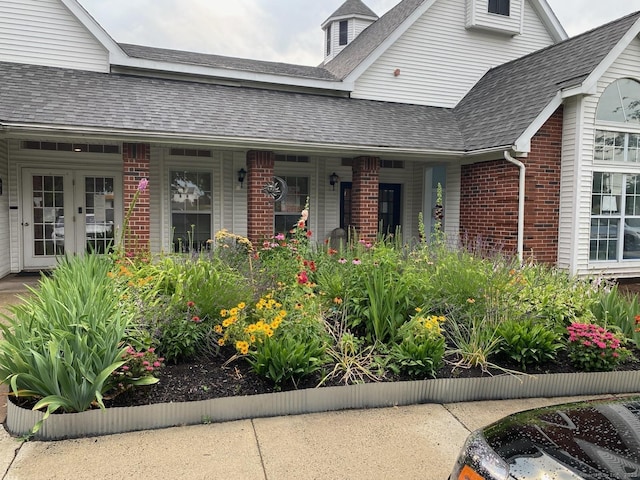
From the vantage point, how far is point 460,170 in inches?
423

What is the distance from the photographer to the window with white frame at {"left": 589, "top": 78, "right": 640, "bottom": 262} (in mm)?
8977

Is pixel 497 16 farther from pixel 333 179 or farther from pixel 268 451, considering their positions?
pixel 268 451

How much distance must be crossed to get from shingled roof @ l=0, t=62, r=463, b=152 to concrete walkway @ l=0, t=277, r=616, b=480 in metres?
6.09

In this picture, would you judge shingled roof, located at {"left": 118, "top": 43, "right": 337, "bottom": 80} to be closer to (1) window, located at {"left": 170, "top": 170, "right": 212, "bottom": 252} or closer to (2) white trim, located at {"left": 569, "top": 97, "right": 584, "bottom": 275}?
(1) window, located at {"left": 170, "top": 170, "right": 212, "bottom": 252}

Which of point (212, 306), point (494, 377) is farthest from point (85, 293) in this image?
point (494, 377)

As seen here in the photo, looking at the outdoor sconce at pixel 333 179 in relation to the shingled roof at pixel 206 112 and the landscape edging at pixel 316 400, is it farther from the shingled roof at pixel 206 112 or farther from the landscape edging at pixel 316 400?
the landscape edging at pixel 316 400

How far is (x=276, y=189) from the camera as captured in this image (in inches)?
402

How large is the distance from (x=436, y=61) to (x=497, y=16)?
85.7 inches

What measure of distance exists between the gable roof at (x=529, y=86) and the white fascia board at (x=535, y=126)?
0.02 metres

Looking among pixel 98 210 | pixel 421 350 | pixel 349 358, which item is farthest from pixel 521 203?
pixel 98 210

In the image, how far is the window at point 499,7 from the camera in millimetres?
12438

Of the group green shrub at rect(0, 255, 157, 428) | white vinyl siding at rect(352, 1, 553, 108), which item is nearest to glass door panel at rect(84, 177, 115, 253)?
white vinyl siding at rect(352, 1, 553, 108)

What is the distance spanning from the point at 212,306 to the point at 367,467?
2.12m

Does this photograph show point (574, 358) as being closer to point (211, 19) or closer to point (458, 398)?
point (458, 398)
